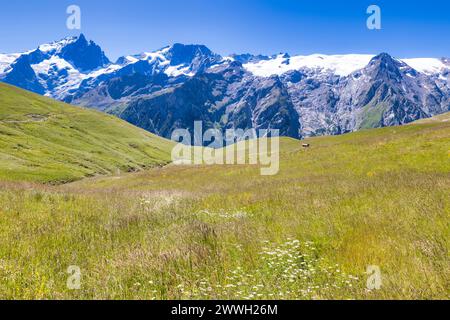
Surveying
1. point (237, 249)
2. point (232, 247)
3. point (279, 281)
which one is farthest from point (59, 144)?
point (279, 281)

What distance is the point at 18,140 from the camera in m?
86.2

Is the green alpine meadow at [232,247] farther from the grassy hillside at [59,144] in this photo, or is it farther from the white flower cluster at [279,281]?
the grassy hillside at [59,144]

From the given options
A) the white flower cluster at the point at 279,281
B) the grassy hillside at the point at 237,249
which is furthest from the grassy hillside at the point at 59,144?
the white flower cluster at the point at 279,281

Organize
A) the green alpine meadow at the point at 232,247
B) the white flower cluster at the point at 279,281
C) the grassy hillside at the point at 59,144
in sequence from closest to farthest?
the white flower cluster at the point at 279,281 → the green alpine meadow at the point at 232,247 → the grassy hillside at the point at 59,144

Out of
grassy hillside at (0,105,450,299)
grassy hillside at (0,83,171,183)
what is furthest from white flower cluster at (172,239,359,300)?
grassy hillside at (0,83,171,183)

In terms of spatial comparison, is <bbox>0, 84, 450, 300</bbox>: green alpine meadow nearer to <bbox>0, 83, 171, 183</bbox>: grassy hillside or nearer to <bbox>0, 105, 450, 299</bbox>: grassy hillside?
<bbox>0, 105, 450, 299</bbox>: grassy hillside

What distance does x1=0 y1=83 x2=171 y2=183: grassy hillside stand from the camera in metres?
68.8

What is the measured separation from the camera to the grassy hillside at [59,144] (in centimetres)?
6881

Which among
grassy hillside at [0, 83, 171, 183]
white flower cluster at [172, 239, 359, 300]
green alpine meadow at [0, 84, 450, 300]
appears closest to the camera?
white flower cluster at [172, 239, 359, 300]

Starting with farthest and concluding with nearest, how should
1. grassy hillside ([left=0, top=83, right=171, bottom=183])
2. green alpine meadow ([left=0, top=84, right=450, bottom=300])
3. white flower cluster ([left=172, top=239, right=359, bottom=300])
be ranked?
1. grassy hillside ([left=0, top=83, right=171, bottom=183])
2. green alpine meadow ([left=0, top=84, right=450, bottom=300])
3. white flower cluster ([left=172, top=239, right=359, bottom=300])

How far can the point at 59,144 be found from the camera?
101 metres

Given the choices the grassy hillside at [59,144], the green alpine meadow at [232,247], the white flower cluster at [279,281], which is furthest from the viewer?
the grassy hillside at [59,144]

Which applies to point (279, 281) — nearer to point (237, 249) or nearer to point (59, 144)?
point (237, 249)
